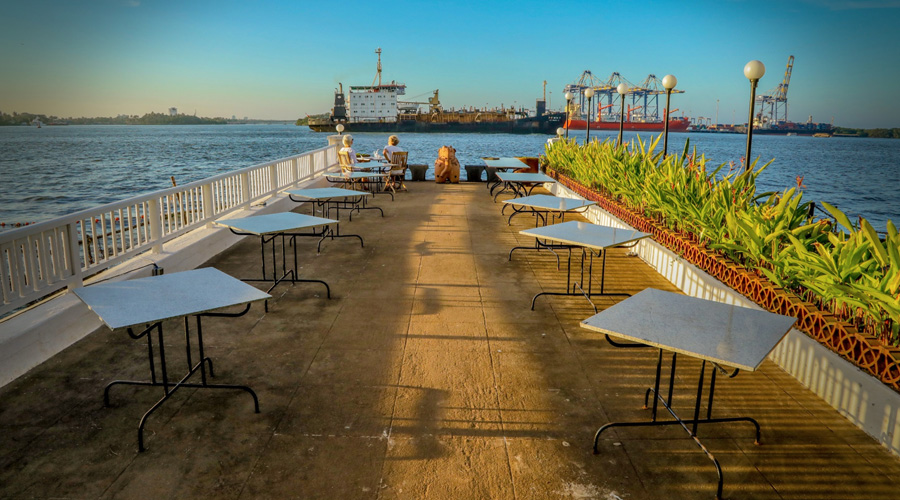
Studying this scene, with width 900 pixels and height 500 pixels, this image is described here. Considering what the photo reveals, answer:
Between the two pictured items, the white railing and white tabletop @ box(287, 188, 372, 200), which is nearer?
the white railing

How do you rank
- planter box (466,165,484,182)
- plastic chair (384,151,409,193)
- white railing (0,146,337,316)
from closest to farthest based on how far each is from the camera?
1. white railing (0,146,337,316)
2. plastic chair (384,151,409,193)
3. planter box (466,165,484,182)

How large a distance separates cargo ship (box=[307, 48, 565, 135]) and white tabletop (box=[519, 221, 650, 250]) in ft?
320

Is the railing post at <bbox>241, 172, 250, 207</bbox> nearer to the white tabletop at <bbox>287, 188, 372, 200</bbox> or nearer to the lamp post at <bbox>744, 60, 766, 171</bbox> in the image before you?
the white tabletop at <bbox>287, 188, 372, 200</bbox>

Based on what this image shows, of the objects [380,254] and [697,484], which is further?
[380,254]

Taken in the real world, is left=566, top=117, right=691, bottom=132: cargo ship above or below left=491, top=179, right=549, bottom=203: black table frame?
above

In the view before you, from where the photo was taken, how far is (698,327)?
2443mm

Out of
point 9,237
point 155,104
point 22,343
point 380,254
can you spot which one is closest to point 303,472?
point 22,343

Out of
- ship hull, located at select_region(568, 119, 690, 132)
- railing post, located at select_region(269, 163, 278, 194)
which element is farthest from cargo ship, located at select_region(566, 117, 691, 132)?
railing post, located at select_region(269, 163, 278, 194)

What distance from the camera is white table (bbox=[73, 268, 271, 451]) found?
2438 mm

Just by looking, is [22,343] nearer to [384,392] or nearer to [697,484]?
[384,392]

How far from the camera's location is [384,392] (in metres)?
3.12

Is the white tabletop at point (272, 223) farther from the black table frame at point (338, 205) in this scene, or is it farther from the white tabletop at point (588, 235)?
the black table frame at point (338, 205)

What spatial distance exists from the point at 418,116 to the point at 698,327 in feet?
348

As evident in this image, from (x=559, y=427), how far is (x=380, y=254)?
4.11 meters
